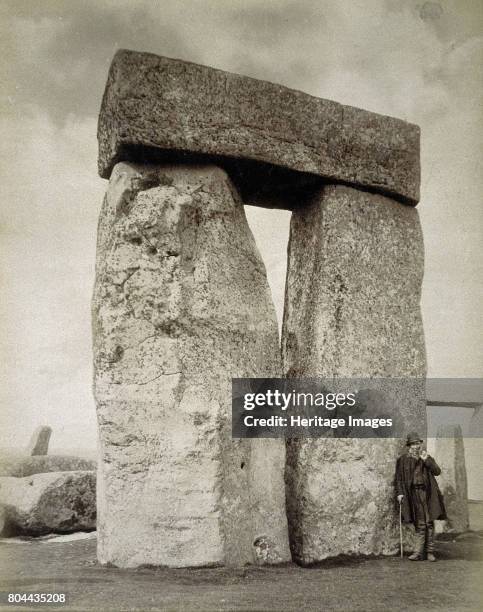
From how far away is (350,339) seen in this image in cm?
516

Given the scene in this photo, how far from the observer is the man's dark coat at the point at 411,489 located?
5.08 metres

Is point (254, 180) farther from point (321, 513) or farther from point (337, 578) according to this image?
point (337, 578)

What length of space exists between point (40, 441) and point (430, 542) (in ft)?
19.6

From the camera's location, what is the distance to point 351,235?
5312 millimetres

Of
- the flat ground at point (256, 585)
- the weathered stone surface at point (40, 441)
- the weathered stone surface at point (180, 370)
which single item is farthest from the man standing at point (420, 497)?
the weathered stone surface at point (40, 441)

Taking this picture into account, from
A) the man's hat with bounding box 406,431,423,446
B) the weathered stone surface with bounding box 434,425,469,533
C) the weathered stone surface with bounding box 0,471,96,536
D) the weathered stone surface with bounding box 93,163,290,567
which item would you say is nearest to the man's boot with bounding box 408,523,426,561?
the man's hat with bounding box 406,431,423,446

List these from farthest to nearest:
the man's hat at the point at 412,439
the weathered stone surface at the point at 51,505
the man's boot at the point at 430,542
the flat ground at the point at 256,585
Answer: the weathered stone surface at the point at 51,505, the man's hat at the point at 412,439, the man's boot at the point at 430,542, the flat ground at the point at 256,585

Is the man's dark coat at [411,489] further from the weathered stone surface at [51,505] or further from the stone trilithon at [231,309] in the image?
the weathered stone surface at [51,505]

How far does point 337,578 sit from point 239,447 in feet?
3.17

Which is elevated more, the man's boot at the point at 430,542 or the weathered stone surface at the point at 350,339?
the weathered stone surface at the point at 350,339

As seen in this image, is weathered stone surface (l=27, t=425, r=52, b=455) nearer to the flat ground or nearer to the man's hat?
the flat ground

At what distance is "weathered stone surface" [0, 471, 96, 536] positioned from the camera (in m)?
5.86

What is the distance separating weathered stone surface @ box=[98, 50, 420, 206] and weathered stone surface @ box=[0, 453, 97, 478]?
387cm

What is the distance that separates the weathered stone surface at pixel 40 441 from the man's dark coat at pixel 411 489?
559cm
